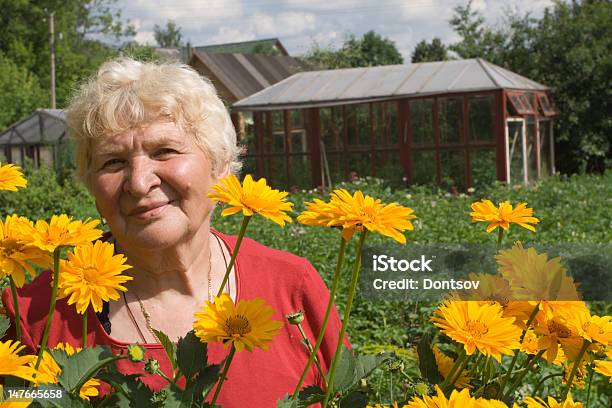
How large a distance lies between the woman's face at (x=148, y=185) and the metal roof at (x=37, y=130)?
18.2m

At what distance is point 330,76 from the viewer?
1712 centimetres

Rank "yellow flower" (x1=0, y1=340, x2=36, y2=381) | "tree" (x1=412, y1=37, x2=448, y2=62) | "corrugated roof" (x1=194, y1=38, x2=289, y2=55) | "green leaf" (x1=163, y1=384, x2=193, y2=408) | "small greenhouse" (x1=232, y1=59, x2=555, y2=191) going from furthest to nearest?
1. "corrugated roof" (x1=194, y1=38, x2=289, y2=55)
2. "tree" (x1=412, y1=37, x2=448, y2=62)
3. "small greenhouse" (x1=232, y1=59, x2=555, y2=191)
4. "green leaf" (x1=163, y1=384, x2=193, y2=408)
5. "yellow flower" (x1=0, y1=340, x2=36, y2=381)

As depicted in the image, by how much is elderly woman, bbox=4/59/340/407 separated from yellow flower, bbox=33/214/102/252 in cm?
60

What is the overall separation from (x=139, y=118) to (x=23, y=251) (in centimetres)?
77

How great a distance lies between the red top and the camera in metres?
1.47

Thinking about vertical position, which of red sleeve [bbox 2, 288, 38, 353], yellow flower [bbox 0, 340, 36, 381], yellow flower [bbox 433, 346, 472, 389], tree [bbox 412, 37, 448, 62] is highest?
tree [bbox 412, 37, 448, 62]

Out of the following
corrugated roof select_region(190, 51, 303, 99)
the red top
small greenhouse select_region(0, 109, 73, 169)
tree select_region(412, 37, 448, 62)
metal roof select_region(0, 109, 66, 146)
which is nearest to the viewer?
the red top

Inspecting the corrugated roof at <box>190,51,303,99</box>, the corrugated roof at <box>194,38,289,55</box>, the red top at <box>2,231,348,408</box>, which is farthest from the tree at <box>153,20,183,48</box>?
the red top at <box>2,231,348,408</box>

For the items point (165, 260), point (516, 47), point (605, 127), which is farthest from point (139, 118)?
point (516, 47)

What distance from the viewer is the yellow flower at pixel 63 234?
73 cm

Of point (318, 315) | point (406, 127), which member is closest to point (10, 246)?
point (318, 315)

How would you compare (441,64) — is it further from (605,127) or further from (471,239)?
(471,239)

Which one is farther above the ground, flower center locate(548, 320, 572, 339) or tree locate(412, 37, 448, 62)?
tree locate(412, 37, 448, 62)

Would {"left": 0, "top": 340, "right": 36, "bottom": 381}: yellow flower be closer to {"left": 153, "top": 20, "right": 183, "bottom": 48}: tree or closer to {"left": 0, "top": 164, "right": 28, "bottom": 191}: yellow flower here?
{"left": 0, "top": 164, "right": 28, "bottom": 191}: yellow flower
